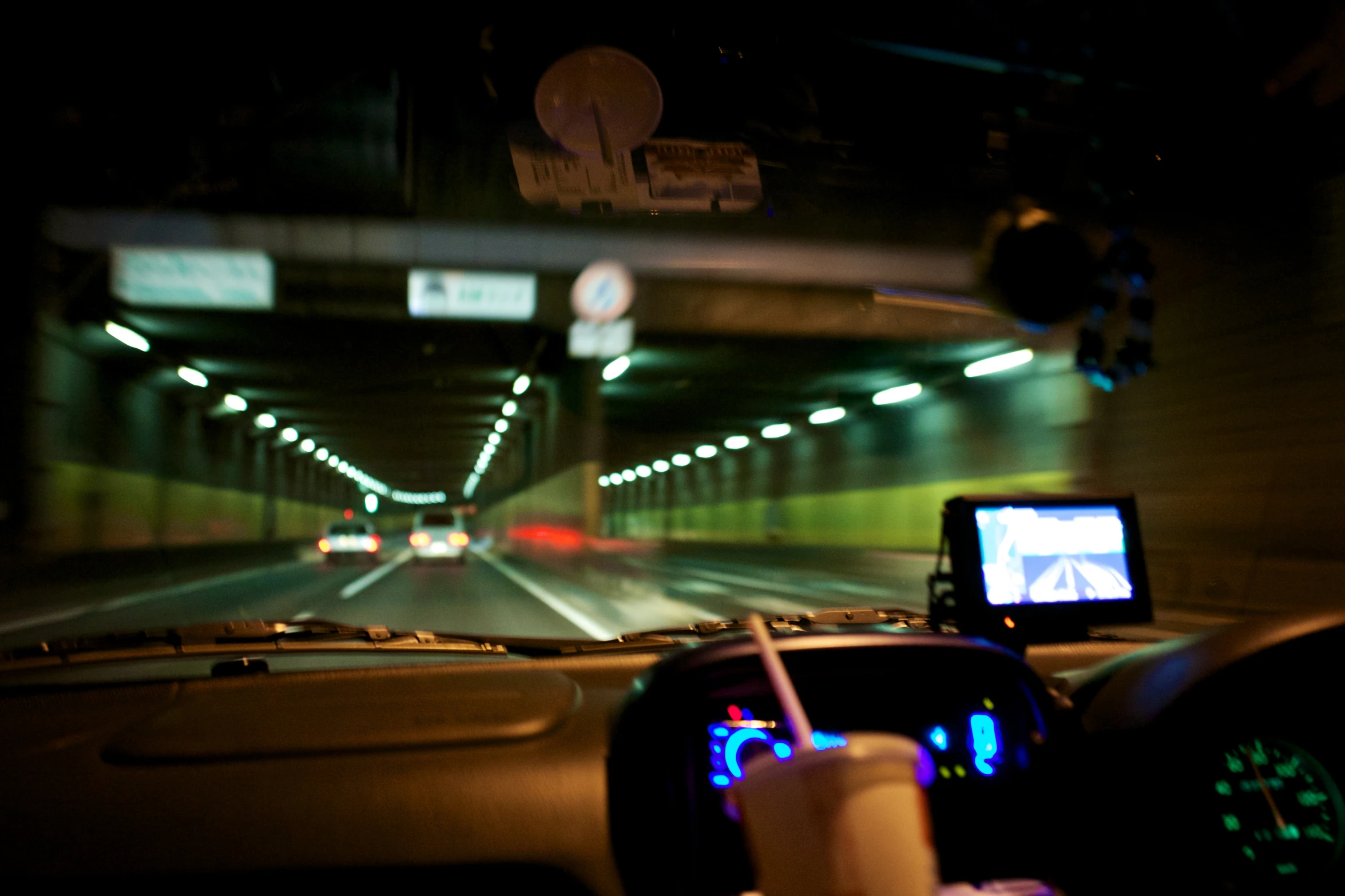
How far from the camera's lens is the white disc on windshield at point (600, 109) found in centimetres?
387

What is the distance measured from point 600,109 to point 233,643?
8.90 ft

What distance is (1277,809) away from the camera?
245cm

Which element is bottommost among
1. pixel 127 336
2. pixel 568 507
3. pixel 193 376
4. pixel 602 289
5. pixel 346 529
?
pixel 346 529

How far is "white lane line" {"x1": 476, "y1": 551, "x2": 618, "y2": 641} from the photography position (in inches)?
411

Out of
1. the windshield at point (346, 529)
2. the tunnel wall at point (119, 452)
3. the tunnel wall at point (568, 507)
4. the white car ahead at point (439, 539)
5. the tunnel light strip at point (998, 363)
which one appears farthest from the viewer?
the windshield at point (346, 529)

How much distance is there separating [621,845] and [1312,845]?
6.16 ft

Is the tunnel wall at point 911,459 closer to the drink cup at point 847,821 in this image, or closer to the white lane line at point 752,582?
the white lane line at point 752,582

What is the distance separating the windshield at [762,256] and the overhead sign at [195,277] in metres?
0.06

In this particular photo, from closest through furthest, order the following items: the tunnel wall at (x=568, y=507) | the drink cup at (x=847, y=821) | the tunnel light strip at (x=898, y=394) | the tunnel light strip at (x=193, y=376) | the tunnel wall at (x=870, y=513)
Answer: the drink cup at (x=847, y=821)
the tunnel wall at (x=870, y=513)
the tunnel light strip at (x=898, y=394)
the tunnel wall at (x=568, y=507)
the tunnel light strip at (x=193, y=376)

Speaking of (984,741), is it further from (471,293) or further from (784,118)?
(471,293)

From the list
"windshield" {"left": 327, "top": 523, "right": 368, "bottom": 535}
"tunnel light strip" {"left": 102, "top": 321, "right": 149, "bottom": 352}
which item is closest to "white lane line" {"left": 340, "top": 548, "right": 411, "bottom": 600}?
"windshield" {"left": 327, "top": 523, "right": 368, "bottom": 535}

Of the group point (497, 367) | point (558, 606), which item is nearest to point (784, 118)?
point (558, 606)

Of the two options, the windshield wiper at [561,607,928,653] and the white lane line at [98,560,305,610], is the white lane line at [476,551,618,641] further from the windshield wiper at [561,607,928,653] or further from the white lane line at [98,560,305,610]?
the white lane line at [98,560,305,610]

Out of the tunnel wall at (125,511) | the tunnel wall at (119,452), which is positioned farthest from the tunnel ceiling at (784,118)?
the tunnel wall at (125,511)
